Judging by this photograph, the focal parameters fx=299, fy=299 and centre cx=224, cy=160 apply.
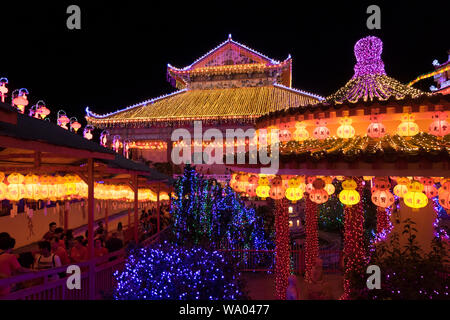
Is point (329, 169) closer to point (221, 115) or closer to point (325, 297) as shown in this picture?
point (325, 297)

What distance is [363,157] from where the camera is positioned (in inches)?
189

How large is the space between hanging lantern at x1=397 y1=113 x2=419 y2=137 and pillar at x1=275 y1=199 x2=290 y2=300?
2996 millimetres

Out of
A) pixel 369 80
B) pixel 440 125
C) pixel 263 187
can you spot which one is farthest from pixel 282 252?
pixel 369 80

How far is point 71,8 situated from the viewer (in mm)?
7586

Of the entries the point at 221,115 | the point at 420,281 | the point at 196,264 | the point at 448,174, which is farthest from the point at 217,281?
the point at 221,115

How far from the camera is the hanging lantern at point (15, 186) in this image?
6.24 metres

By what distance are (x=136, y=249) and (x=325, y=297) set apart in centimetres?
403

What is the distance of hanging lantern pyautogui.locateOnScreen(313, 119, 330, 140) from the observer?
6836 millimetres

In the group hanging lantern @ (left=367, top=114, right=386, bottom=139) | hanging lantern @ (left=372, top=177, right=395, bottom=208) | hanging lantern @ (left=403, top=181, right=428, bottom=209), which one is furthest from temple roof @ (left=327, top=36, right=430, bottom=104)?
hanging lantern @ (left=403, top=181, right=428, bottom=209)

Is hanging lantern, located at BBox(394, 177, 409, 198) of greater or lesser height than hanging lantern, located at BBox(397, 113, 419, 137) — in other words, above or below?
below

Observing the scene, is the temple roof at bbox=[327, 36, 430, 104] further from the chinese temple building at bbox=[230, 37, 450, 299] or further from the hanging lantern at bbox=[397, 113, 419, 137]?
the hanging lantern at bbox=[397, 113, 419, 137]

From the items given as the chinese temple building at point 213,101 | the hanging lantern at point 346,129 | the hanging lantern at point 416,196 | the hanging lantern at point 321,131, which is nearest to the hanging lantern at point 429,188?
the hanging lantern at point 416,196

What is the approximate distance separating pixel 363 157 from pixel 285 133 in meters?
3.10

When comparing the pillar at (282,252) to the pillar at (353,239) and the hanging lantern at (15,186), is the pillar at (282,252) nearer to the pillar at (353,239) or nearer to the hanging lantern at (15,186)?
the pillar at (353,239)
